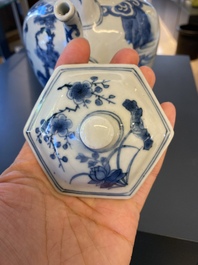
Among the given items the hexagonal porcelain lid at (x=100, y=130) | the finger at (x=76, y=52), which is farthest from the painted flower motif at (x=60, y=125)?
the finger at (x=76, y=52)

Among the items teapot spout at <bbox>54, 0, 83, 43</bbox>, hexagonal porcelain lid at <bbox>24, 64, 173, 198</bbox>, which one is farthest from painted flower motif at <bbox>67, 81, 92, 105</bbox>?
teapot spout at <bbox>54, 0, 83, 43</bbox>

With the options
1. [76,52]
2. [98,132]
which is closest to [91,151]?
[98,132]

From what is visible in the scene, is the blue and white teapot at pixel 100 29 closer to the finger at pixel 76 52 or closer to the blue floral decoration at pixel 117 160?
the finger at pixel 76 52

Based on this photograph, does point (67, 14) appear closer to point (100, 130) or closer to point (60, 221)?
point (100, 130)

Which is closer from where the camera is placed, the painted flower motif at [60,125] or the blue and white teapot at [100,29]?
the painted flower motif at [60,125]

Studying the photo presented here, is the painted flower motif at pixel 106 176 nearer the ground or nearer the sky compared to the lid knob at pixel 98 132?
nearer the ground

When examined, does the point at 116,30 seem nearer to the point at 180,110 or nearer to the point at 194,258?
the point at 180,110

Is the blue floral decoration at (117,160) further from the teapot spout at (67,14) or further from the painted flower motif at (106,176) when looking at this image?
the teapot spout at (67,14)

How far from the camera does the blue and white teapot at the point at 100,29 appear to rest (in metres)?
0.54

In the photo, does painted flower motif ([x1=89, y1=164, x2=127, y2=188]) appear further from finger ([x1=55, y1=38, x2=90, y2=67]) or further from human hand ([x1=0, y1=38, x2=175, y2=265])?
finger ([x1=55, y1=38, x2=90, y2=67])

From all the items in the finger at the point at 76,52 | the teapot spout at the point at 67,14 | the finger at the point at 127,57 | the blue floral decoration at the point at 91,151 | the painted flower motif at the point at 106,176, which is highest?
the teapot spout at the point at 67,14

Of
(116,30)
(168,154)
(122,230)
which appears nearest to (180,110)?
(168,154)

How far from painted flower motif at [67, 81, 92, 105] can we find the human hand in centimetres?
7

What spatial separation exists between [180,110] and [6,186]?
1.66 ft
